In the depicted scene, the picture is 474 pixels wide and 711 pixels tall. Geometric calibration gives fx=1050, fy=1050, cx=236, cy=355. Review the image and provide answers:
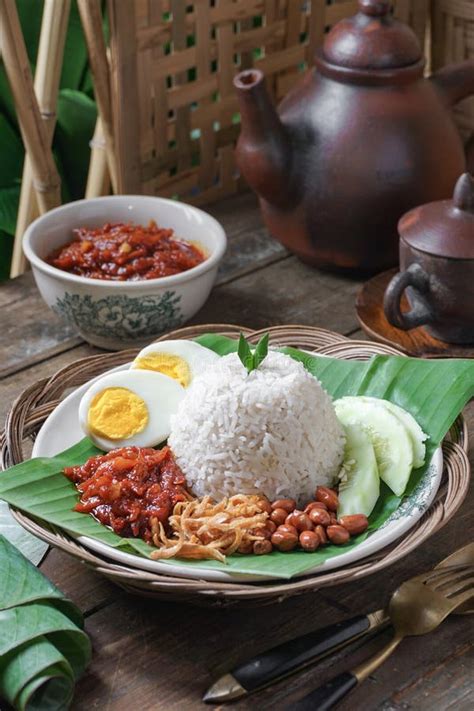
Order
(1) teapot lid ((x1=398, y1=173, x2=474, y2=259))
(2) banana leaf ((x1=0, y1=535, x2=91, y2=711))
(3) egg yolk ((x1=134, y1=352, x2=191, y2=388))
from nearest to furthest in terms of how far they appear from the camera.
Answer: (2) banana leaf ((x1=0, y1=535, x2=91, y2=711)) → (3) egg yolk ((x1=134, y1=352, x2=191, y2=388)) → (1) teapot lid ((x1=398, y1=173, x2=474, y2=259))

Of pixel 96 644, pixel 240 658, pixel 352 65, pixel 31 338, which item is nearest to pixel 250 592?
pixel 240 658

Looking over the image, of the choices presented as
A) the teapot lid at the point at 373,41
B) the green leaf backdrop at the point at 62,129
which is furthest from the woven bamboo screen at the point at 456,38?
the green leaf backdrop at the point at 62,129

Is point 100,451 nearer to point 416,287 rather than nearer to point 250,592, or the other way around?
point 250,592

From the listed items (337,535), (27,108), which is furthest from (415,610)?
(27,108)

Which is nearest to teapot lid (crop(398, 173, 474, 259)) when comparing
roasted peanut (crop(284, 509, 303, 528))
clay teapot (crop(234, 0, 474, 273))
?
clay teapot (crop(234, 0, 474, 273))

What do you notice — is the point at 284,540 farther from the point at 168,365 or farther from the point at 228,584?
the point at 168,365

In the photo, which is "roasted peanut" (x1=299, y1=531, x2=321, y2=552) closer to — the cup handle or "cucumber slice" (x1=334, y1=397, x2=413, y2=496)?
"cucumber slice" (x1=334, y1=397, x2=413, y2=496)

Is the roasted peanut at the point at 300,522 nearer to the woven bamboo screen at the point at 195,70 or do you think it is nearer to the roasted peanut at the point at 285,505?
the roasted peanut at the point at 285,505
